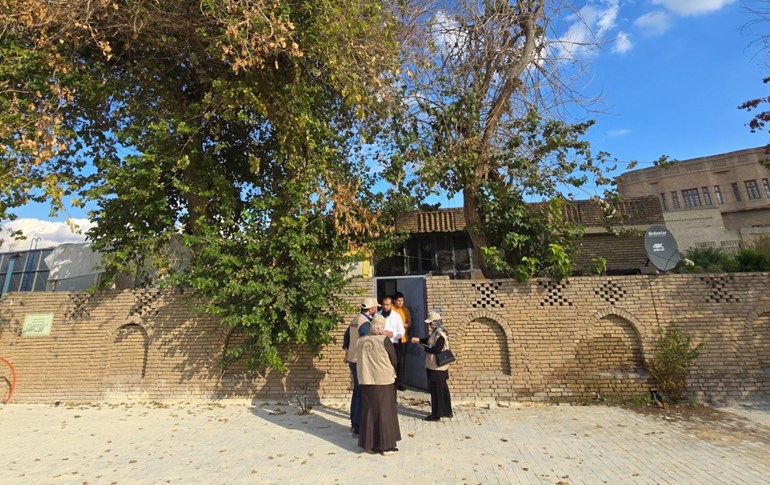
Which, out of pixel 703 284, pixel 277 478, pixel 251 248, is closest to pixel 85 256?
pixel 251 248

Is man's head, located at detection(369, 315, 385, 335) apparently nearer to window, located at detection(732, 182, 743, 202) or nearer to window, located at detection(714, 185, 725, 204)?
window, located at detection(714, 185, 725, 204)

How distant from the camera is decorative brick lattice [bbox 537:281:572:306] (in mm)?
7977

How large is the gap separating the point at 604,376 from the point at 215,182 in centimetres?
893

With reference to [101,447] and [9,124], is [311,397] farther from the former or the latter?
[9,124]

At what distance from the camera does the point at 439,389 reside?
6.51 m

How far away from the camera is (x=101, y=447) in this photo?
5531 mm

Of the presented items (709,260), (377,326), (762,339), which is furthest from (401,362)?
(709,260)

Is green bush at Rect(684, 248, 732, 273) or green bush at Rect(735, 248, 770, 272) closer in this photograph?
green bush at Rect(735, 248, 770, 272)

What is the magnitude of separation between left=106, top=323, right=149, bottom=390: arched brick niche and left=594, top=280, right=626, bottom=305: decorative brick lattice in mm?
9527

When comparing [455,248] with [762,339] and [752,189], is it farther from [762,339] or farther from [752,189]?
[752,189]

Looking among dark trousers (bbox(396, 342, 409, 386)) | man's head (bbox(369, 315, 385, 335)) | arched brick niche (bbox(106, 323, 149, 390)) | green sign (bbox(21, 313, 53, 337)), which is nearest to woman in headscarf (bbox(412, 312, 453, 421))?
man's head (bbox(369, 315, 385, 335))

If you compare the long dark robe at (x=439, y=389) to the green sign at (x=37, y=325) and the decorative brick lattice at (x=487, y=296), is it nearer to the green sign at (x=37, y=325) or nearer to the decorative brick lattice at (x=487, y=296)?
the decorative brick lattice at (x=487, y=296)

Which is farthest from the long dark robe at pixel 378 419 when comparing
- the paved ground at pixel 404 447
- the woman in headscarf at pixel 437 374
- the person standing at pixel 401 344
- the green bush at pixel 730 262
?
the green bush at pixel 730 262

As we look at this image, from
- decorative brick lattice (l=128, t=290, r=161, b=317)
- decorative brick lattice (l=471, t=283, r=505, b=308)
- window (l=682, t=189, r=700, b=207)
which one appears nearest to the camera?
decorative brick lattice (l=471, t=283, r=505, b=308)
